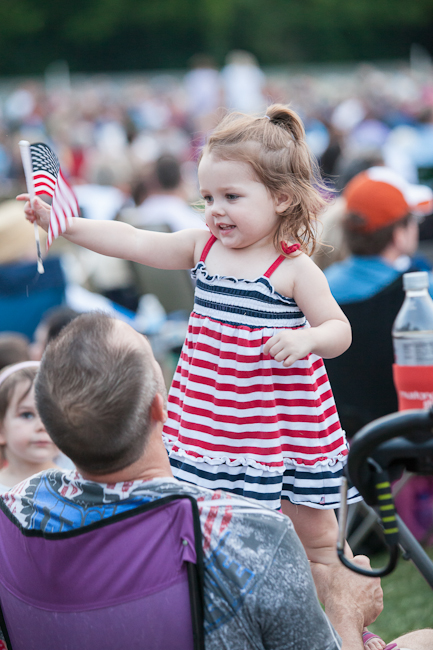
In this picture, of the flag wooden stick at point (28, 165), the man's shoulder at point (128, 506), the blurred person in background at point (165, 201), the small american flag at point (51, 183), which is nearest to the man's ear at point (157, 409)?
the man's shoulder at point (128, 506)

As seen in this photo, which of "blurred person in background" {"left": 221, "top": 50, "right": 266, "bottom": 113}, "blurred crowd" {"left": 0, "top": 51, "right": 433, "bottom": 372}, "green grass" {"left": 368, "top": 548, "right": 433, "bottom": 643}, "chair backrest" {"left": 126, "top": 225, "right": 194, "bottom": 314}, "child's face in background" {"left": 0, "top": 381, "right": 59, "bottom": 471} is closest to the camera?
"child's face in background" {"left": 0, "top": 381, "right": 59, "bottom": 471}

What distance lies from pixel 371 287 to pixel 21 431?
1755 millimetres

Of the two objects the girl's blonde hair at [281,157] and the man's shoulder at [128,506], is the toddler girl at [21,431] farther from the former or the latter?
the girl's blonde hair at [281,157]

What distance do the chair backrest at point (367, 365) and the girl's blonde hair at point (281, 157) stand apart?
1416 millimetres

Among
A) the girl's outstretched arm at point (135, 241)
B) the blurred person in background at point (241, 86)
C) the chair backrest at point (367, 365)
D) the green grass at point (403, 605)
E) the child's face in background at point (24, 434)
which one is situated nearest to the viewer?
the girl's outstretched arm at point (135, 241)

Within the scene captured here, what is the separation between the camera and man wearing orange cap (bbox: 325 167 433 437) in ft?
11.0

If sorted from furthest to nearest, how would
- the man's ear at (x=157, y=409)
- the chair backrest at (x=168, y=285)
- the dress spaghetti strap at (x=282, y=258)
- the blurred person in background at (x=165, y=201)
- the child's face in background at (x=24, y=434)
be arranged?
the blurred person in background at (x=165, y=201), the chair backrest at (x=168, y=285), the child's face in background at (x=24, y=434), the dress spaghetti strap at (x=282, y=258), the man's ear at (x=157, y=409)

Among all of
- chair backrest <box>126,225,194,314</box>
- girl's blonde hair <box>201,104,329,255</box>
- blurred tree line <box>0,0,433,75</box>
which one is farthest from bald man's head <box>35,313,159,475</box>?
blurred tree line <box>0,0,433,75</box>

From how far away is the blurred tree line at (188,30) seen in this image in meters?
44.5

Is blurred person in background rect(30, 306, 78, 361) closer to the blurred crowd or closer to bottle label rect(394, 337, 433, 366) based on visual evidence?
the blurred crowd

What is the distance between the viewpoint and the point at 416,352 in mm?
2109

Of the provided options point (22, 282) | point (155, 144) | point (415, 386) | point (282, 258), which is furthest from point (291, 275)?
point (155, 144)

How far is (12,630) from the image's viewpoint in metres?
1.66

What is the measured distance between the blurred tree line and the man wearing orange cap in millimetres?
43831
